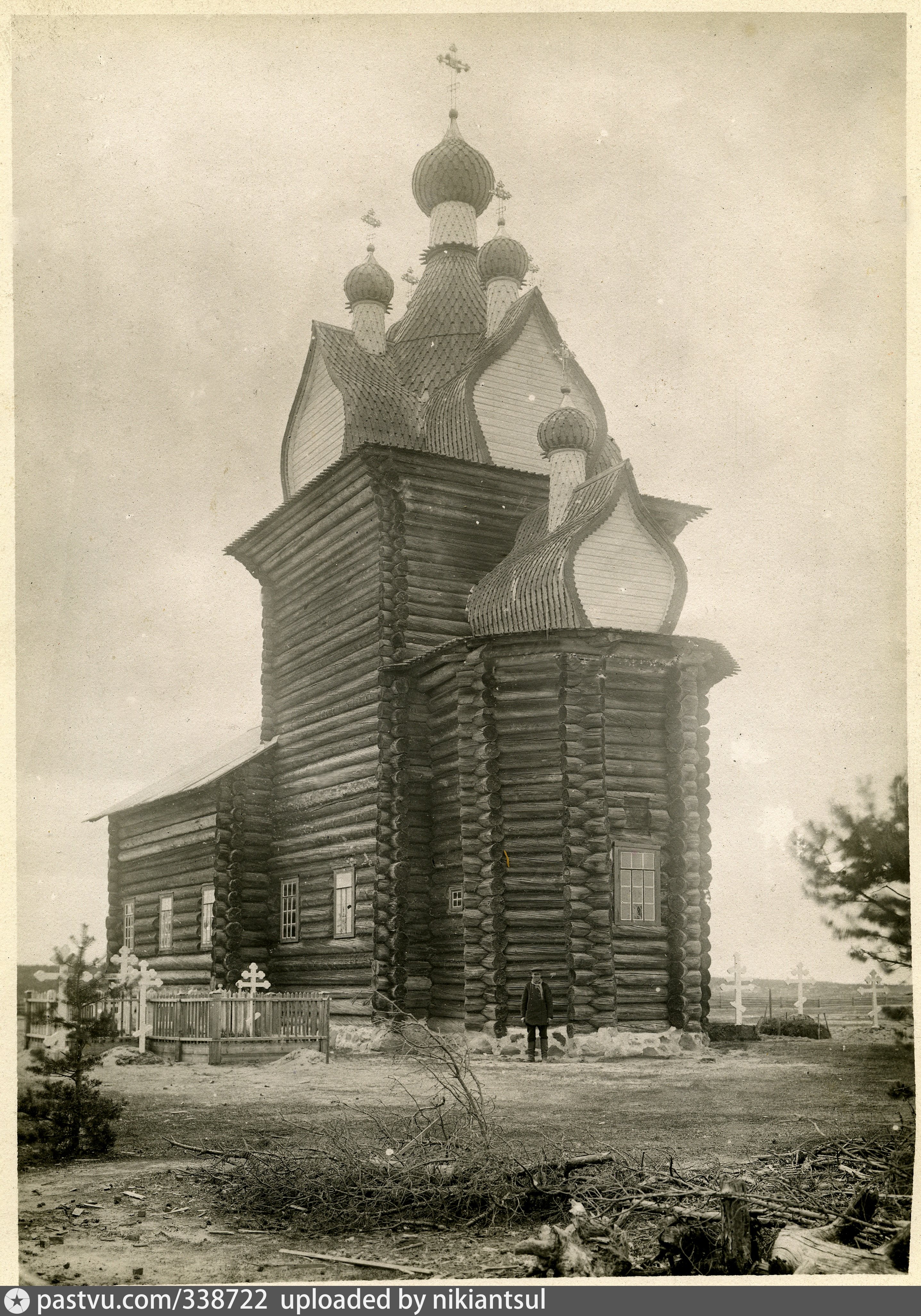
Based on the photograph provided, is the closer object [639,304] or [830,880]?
[830,880]

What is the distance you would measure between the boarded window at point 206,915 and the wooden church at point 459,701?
52mm

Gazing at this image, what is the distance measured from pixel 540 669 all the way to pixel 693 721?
96.6 inches

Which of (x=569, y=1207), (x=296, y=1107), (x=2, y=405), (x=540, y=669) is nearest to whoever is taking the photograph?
(x=569, y=1207)

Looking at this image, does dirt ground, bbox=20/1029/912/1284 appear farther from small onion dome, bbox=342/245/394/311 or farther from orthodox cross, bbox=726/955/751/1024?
small onion dome, bbox=342/245/394/311

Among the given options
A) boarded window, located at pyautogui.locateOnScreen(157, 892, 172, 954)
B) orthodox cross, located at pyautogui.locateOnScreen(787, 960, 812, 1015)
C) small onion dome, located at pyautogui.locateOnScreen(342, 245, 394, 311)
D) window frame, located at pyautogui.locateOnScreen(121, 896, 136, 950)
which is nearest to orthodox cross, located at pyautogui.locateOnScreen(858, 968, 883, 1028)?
orthodox cross, located at pyautogui.locateOnScreen(787, 960, 812, 1015)

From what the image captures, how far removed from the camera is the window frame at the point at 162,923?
22.9m

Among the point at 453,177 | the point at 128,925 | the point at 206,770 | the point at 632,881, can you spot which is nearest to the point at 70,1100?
the point at 632,881

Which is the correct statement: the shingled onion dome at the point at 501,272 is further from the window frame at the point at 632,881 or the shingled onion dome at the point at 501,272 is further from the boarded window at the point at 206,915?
the boarded window at the point at 206,915

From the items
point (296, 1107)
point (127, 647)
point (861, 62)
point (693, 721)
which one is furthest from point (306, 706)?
point (861, 62)

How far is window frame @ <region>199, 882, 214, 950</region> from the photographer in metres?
21.6

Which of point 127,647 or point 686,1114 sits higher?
point 127,647

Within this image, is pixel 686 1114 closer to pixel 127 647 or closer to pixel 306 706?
pixel 127 647

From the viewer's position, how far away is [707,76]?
1054 cm

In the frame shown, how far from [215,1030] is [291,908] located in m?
5.83
